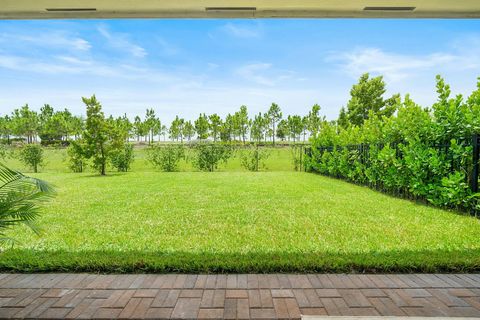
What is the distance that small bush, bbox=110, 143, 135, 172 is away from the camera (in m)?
15.5

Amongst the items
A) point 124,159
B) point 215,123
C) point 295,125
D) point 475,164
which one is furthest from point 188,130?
point 475,164

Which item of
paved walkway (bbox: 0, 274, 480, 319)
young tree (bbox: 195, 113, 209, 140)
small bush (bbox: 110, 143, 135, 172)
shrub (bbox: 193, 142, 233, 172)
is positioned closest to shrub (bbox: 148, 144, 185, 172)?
shrub (bbox: 193, 142, 233, 172)

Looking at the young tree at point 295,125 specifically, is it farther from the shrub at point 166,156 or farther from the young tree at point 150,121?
the shrub at point 166,156

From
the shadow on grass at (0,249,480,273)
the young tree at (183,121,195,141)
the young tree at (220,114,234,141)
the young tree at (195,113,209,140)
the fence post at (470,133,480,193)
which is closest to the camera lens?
the shadow on grass at (0,249,480,273)

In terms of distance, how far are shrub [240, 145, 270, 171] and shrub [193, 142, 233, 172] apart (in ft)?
3.60

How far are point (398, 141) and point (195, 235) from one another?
18.9 feet

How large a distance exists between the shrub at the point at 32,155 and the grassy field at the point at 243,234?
29.5 feet

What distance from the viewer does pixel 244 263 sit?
3201mm

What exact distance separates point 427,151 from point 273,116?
26.3 m

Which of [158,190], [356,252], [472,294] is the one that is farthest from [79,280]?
[158,190]

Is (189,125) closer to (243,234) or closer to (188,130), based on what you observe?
(188,130)

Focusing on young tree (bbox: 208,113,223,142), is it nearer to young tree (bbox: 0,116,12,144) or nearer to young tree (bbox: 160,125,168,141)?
young tree (bbox: 160,125,168,141)

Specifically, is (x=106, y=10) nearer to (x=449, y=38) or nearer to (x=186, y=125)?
(x=449, y=38)

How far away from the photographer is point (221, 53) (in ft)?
33.0
